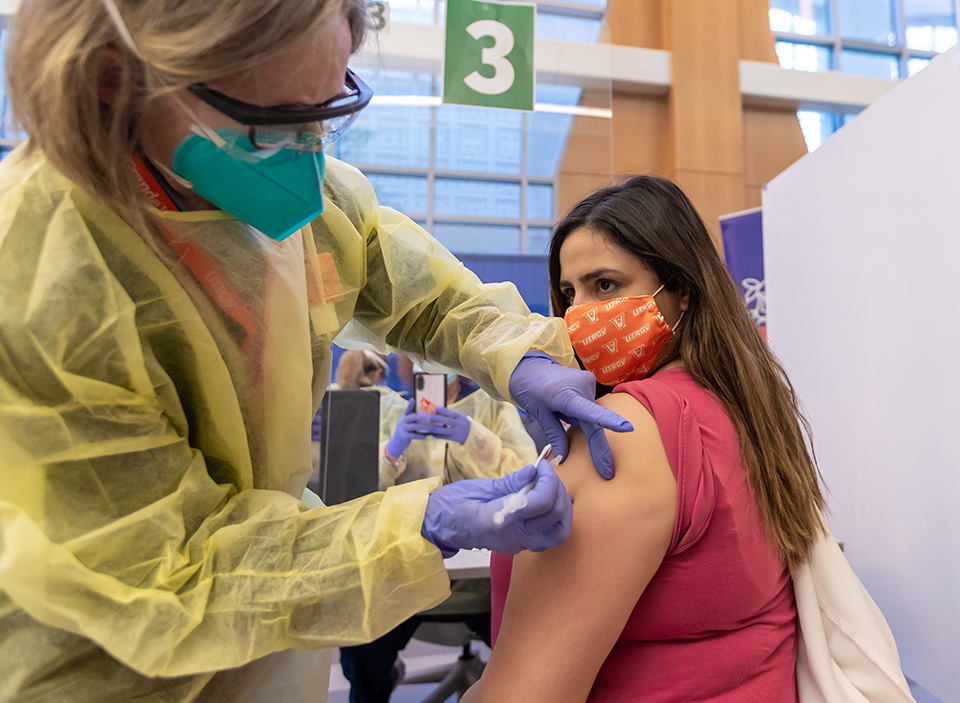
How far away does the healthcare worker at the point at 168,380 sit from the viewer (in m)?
0.55

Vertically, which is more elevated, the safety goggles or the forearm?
the safety goggles

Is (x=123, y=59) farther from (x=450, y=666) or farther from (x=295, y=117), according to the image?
(x=450, y=666)

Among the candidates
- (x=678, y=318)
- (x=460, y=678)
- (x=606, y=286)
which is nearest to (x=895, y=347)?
(x=678, y=318)

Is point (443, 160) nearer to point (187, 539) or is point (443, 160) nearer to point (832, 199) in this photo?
point (832, 199)

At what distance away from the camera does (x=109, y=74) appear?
601 millimetres

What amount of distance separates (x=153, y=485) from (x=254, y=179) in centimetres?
37

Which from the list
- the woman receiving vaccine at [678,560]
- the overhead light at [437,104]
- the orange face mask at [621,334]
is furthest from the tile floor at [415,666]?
the overhead light at [437,104]

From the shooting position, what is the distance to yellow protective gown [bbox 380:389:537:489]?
2627mm

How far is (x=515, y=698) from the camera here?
0.71 meters

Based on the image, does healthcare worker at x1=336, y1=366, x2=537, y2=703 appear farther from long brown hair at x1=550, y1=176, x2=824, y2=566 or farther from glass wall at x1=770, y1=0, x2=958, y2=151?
glass wall at x1=770, y1=0, x2=958, y2=151

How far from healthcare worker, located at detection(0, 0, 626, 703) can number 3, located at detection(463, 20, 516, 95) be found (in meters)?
2.15

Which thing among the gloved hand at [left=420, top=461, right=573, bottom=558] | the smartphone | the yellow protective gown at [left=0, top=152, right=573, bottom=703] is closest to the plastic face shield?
the yellow protective gown at [left=0, top=152, right=573, bottom=703]

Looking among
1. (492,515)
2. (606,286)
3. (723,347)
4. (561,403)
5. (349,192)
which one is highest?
(349,192)

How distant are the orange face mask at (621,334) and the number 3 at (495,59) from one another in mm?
1967
